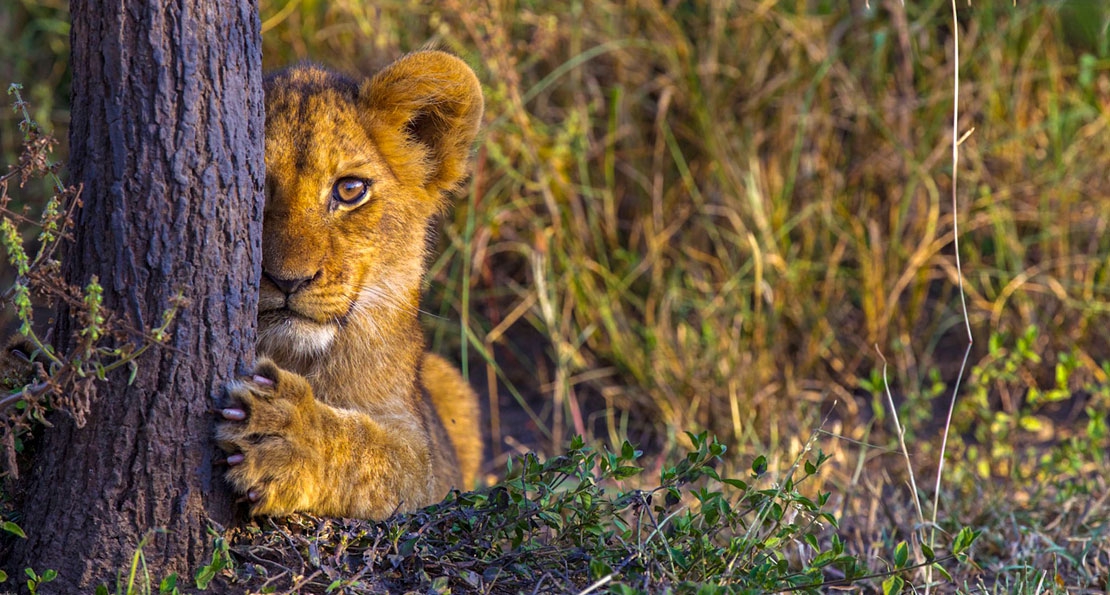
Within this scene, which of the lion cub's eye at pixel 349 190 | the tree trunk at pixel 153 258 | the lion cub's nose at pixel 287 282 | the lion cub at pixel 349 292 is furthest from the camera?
the lion cub's eye at pixel 349 190

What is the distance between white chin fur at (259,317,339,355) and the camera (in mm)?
3225

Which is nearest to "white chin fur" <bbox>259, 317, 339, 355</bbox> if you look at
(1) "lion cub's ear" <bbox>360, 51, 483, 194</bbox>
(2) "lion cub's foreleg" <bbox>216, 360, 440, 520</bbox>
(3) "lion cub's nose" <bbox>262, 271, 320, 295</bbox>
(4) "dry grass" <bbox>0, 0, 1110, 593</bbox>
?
(3) "lion cub's nose" <bbox>262, 271, 320, 295</bbox>

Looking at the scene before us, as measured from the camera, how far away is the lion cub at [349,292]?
9.23 feet

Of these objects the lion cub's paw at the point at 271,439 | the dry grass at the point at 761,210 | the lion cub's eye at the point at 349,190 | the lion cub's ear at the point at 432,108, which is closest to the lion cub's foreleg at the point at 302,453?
the lion cub's paw at the point at 271,439

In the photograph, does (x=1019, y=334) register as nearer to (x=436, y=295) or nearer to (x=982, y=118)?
(x=982, y=118)

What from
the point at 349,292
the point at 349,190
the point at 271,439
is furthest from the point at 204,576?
the point at 349,190

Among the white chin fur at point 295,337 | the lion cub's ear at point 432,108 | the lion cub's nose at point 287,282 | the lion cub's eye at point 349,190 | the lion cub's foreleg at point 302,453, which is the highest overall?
the lion cub's ear at point 432,108

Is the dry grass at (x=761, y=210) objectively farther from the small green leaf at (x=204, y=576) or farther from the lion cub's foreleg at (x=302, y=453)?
the small green leaf at (x=204, y=576)

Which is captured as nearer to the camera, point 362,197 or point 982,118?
point 362,197

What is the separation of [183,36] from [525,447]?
3.63 meters

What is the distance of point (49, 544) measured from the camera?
2.64m

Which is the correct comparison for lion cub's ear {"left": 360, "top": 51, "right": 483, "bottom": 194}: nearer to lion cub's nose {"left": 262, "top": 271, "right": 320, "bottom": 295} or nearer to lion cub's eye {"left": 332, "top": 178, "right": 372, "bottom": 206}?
lion cub's eye {"left": 332, "top": 178, "right": 372, "bottom": 206}

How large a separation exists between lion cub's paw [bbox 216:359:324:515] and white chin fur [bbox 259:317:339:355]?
391 millimetres

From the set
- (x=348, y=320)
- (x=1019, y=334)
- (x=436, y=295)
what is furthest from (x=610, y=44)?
(x=348, y=320)
